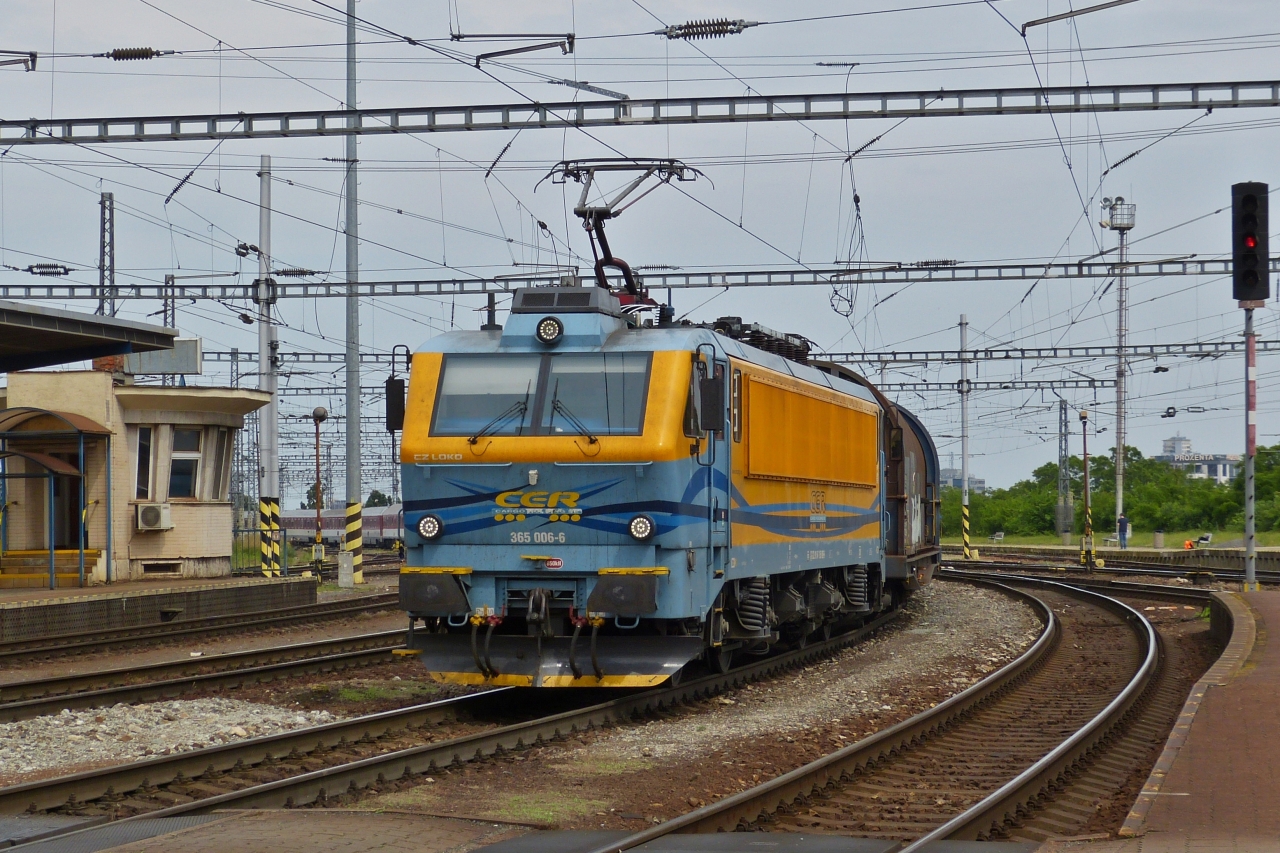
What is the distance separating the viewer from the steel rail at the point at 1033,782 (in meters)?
7.82

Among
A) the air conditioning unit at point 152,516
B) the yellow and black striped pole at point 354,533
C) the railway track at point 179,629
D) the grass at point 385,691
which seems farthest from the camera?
the yellow and black striped pole at point 354,533

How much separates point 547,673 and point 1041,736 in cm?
415

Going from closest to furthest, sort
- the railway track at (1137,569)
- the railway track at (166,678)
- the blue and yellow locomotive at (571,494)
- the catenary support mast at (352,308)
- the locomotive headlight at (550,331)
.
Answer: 1. the blue and yellow locomotive at (571,494)
2. the locomotive headlight at (550,331)
3. the railway track at (166,678)
4. the catenary support mast at (352,308)
5. the railway track at (1137,569)

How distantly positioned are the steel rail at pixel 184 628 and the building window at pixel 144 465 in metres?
3.48

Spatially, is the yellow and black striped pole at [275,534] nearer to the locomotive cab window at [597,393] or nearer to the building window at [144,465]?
the building window at [144,465]

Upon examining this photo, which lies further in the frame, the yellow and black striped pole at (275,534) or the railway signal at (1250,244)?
the yellow and black striped pole at (275,534)

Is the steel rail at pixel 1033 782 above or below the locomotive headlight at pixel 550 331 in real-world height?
below

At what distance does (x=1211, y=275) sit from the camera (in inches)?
1361

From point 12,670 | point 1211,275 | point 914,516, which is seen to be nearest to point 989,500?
point 1211,275

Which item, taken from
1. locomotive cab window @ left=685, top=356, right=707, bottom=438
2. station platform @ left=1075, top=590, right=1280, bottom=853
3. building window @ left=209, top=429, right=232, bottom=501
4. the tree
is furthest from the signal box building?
the tree

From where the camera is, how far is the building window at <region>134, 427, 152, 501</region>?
2544 cm

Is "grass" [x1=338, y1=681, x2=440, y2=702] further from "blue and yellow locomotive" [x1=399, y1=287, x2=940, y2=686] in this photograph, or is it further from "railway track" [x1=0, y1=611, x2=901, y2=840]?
"blue and yellow locomotive" [x1=399, y1=287, x2=940, y2=686]

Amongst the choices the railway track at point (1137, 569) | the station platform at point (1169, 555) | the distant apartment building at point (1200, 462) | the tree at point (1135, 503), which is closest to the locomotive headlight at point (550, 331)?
the railway track at point (1137, 569)

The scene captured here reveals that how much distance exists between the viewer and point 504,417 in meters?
12.2
